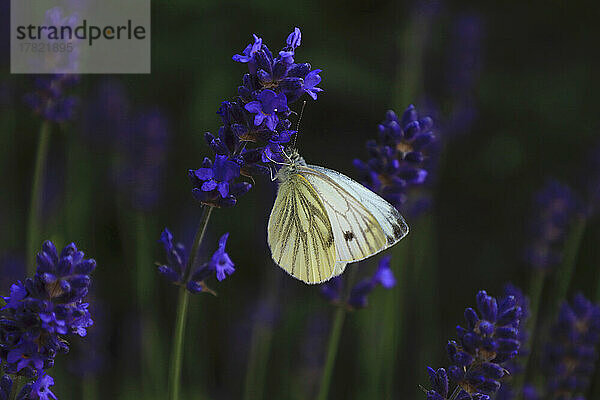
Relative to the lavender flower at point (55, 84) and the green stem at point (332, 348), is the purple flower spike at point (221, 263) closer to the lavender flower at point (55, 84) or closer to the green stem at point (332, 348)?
the green stem at point (332, 348)

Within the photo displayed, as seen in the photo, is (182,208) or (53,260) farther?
(182,208)

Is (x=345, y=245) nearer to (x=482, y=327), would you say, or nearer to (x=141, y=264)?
(x=482, y=327)

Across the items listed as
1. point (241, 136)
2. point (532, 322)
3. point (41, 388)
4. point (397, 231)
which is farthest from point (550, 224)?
point (41, 388)

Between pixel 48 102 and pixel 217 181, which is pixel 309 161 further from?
pixel 217 181

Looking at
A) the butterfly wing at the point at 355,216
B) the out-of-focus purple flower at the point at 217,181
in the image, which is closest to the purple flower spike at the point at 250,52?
the out-of-focus purple flower at the point at 217,181

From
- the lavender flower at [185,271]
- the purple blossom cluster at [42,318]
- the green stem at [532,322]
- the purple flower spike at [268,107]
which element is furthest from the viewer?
the green stem at [532,322]

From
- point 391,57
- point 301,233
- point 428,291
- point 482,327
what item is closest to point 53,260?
point 301,233
